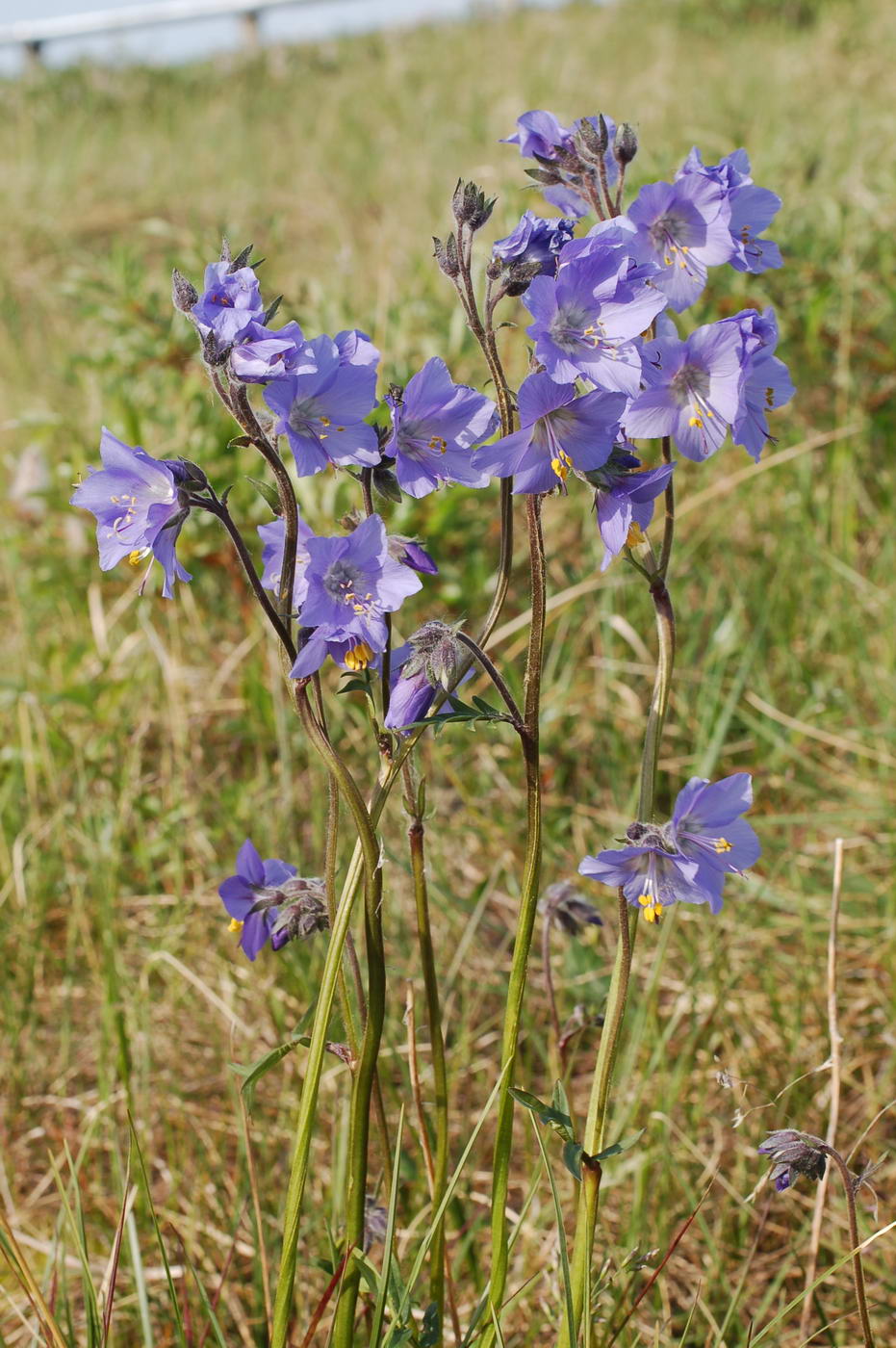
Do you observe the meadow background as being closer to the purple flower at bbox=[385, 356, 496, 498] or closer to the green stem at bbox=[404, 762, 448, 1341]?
the green stem at bbox=[404, 762, 448, 1341]

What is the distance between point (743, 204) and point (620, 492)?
395mm

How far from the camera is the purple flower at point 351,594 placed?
3.72 feet

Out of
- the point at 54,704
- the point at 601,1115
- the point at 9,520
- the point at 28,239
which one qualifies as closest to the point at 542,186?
the point at 601,1115

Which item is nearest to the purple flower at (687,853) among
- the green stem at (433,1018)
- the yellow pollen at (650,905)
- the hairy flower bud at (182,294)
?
the yellow pollen at (650,905)

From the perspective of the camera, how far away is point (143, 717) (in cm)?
305

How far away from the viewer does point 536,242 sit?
1187 millimetres

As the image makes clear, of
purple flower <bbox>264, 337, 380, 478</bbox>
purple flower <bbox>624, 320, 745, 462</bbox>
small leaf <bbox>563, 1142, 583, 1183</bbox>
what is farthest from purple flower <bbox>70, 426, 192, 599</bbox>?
small leaf <bbox>563, 1142, 583, 1183</bbox>

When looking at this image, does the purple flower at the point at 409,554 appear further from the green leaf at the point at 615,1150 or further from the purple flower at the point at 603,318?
the green leaf at the point at 615,1150

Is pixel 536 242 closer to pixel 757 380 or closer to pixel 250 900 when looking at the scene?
pixel 757 380

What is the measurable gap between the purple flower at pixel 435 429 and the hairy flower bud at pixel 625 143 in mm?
322

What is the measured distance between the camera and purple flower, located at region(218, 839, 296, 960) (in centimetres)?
141

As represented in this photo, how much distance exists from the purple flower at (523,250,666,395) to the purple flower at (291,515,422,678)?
0.24 m

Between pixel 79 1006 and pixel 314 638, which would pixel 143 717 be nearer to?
pixel 79 1006

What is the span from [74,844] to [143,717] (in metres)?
0.47
